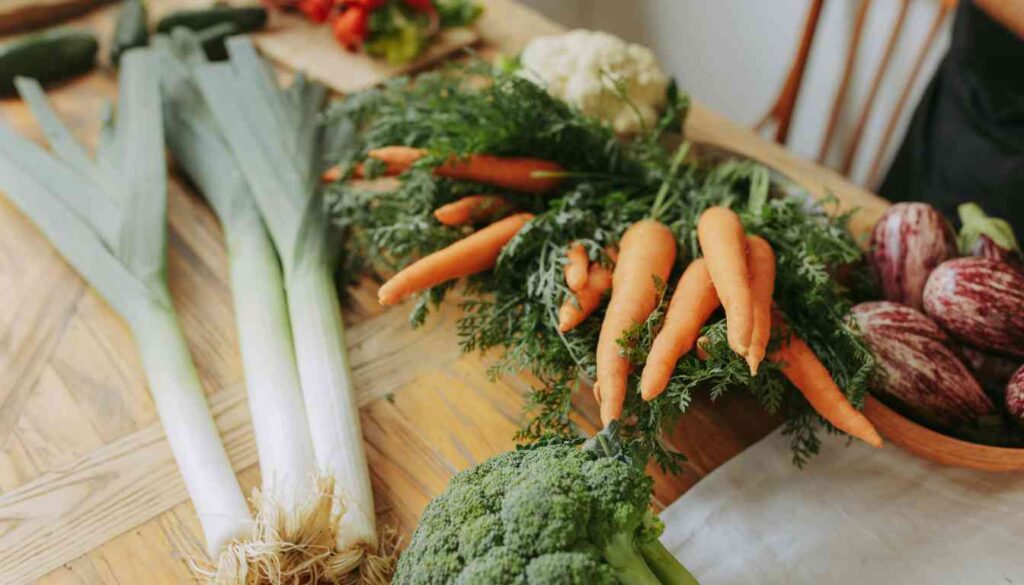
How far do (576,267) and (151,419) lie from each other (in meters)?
0.54

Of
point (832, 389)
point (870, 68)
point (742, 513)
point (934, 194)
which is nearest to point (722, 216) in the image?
point (832, 389)

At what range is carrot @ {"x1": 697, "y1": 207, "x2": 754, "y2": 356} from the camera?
29.1 inches

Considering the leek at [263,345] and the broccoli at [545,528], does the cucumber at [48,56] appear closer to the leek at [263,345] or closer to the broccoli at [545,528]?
the leek at [263,345]

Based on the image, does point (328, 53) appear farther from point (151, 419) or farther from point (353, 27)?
point (151, 419)

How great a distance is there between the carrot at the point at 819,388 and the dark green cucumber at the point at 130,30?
1379 millimetres

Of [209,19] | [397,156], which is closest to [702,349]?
[397,156]

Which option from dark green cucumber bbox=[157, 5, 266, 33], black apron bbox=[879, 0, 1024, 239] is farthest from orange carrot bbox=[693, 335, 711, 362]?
dark green cucumber bbox=[157, 5, 266, 33]

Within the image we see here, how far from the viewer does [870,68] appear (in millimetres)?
2010

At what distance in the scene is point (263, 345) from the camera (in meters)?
0.95

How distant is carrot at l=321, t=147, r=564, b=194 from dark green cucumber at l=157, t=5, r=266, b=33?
2.40 feet

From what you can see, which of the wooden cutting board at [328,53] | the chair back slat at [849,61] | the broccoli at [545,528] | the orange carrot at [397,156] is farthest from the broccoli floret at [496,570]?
the chair back slat at [849,61]

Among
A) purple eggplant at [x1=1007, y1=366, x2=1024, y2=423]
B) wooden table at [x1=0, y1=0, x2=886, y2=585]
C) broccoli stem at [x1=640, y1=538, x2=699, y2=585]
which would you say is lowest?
wooden table at [x1=0, y1=0, x2=886, y2=585]

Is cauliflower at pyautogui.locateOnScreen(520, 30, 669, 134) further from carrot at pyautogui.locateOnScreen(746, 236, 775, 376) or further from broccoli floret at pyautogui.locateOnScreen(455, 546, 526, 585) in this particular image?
broccoli floret at pyautogui.locateOnScreen(455, 546, 526, 585)

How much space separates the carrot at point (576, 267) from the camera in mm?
851
